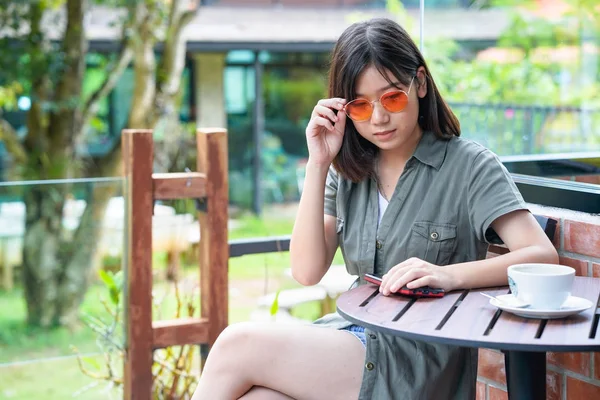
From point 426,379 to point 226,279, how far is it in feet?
4.60

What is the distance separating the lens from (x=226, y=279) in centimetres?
318

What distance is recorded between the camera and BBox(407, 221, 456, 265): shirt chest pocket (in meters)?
2.00

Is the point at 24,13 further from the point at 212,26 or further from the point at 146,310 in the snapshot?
the point at 212,26

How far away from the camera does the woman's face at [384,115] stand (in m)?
1.98

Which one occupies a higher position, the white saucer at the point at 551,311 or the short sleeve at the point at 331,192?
the short sleeve at the point at 331,192

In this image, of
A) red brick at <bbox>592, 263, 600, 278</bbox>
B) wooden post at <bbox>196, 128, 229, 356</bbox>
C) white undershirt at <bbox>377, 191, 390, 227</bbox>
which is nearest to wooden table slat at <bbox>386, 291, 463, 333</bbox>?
white undershirt at <bbox>377, 191, 390, 227</bbox>

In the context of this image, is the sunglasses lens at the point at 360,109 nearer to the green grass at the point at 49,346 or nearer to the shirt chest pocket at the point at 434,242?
the shirt chest pocket at the point at 434,242

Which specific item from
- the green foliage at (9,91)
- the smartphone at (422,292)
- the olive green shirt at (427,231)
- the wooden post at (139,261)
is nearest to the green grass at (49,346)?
the wooden post at (139,261)

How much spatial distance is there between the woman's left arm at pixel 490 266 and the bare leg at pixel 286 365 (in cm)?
21

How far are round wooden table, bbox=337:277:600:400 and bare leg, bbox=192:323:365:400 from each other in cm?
16

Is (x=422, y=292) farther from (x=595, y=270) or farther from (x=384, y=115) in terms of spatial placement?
(x=595, y=270)

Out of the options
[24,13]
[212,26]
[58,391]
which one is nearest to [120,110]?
[212,26]

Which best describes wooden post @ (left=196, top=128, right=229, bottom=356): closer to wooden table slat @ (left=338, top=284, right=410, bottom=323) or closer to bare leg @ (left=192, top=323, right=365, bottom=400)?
bare leg @ (left=192, top=323, right=365, bottom=400)

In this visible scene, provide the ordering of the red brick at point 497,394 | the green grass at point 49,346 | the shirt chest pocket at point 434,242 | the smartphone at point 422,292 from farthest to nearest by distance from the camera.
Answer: the green grass at point 49,346
the red brick at point 497,394
the shirt chest pocket at point 434,242
the smartphone at point 422,292
